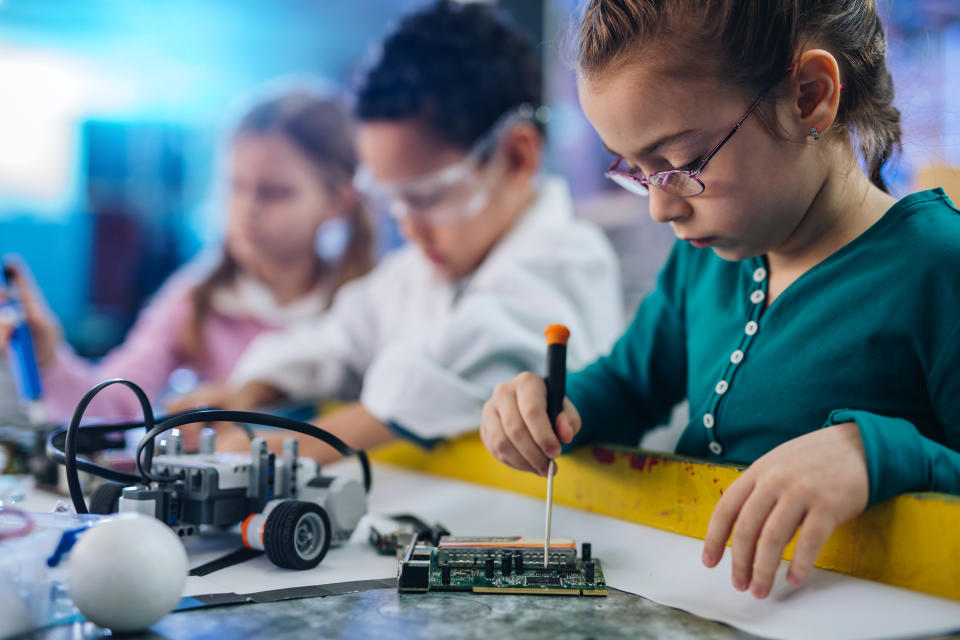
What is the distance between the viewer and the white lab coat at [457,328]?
1025 millimetres

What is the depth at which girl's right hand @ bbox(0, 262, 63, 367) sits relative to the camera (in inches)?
46.2

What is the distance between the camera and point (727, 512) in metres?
0.50

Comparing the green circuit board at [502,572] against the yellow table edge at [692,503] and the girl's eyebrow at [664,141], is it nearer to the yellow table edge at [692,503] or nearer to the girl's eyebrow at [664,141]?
the yellow table edge at [692,503]

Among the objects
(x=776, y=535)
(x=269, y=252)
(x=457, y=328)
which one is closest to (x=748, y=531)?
(x=776, y=535)

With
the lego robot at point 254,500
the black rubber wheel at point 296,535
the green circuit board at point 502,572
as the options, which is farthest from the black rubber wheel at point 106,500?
the green circuit board at point 502,572

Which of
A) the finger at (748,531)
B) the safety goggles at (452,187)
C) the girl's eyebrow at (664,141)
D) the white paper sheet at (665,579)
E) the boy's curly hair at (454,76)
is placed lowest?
the white paper sheet at (665,579)

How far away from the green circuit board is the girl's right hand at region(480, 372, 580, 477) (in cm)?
11

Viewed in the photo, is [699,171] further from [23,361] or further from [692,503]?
[23,361]

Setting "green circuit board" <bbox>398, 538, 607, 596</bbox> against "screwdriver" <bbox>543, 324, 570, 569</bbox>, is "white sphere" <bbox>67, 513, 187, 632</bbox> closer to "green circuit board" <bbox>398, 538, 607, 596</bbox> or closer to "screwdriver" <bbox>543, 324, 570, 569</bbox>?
"green circuit board" <bbox>398, 538, 607, 596</bbox>

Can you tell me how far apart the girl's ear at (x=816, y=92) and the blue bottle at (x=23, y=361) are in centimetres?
102

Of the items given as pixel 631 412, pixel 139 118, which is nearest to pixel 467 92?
pixel 631 412

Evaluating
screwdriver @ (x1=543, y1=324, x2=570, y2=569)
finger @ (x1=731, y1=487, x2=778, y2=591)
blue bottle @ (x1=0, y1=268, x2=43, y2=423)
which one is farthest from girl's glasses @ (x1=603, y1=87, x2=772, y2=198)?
blue bottle @ (x1=0, y1=268, x2=43, y2=423)

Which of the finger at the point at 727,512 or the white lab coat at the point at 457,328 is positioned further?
the white lab coat at the point at 457,328

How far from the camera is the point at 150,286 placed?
2.98 m
